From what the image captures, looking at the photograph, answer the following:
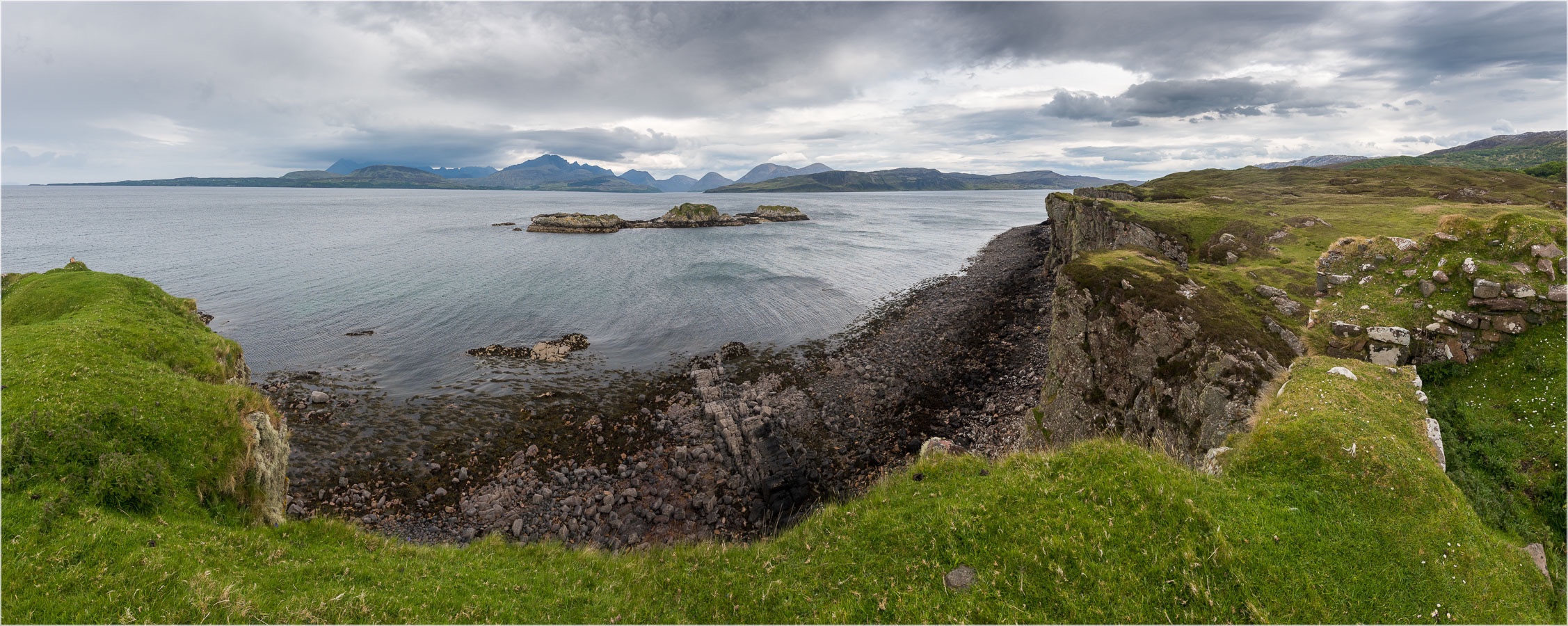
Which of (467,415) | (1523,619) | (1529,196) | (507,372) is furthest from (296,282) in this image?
(1529,196)

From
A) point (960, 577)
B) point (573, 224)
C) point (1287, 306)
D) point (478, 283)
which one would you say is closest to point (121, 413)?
point (960, 577)

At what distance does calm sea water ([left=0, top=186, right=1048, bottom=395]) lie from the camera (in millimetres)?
44531

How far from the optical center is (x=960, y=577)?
1170 cm

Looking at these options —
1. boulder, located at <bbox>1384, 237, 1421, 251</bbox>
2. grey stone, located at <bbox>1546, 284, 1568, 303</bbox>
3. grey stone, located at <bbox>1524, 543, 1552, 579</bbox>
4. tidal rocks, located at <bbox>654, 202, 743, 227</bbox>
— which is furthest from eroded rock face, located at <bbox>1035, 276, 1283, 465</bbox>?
tidal rocks, located at <bbox>654, 202, 743, 227</bbox>

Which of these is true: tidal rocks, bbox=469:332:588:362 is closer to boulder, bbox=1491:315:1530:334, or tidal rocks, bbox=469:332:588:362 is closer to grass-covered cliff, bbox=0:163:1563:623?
grass-covered cliff, bbox=0:163:1563:623

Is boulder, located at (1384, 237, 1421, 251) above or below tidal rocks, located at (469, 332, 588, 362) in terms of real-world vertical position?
above

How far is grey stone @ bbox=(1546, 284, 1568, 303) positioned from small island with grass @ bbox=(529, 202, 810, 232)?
15172 cm

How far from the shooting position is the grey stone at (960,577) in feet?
37.8

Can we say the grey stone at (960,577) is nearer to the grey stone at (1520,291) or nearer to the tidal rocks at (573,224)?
the grey stone at (1520,291)

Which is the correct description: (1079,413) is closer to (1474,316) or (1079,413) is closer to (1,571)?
(1474,316)

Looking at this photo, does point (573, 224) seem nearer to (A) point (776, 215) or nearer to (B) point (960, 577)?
(A) point (776, 215)

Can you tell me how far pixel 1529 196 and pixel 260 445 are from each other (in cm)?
10170

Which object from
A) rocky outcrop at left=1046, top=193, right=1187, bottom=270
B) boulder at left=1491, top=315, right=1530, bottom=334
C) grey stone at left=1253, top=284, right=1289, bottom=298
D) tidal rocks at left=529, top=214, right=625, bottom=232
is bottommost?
boulder at left=1491, top=315, right=1530, bottom=334

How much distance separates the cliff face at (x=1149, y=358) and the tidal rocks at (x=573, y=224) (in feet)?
448
